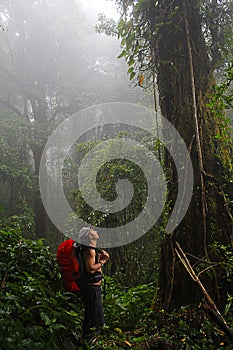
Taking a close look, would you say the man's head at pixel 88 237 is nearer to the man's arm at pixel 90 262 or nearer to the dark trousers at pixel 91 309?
the man's arm at pixel 90 262

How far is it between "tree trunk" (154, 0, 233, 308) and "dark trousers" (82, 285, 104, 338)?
66 centimetres

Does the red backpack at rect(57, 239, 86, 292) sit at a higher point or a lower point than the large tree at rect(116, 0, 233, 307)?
lower

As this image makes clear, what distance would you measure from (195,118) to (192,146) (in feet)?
0.70

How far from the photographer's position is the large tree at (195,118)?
7.73 feet

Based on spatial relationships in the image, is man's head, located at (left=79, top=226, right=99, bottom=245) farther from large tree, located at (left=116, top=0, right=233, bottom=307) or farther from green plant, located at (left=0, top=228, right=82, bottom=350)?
large tree, located at (left=116, top=0, right=233, bottom=307)

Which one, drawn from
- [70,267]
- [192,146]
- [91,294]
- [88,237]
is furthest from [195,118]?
[91,294]

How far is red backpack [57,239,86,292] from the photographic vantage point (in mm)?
2688

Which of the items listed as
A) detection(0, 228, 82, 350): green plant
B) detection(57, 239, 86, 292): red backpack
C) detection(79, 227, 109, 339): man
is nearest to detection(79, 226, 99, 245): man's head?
detection(79, 227, 109, 339): man

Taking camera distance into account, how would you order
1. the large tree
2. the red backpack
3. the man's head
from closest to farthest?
the large tree
the red backpack
the man's head

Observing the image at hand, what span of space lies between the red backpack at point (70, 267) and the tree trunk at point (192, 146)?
70 cm

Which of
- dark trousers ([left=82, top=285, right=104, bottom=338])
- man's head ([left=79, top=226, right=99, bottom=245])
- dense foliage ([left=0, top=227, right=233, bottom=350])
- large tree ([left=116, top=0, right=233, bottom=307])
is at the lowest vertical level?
dark trousers ([left=82, top=285, right=104, bottom=338])

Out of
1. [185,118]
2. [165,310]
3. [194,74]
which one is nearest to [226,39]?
[194,74]

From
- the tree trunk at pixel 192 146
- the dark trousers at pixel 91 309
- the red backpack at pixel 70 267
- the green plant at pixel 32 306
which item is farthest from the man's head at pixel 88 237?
the tree trunk at pixel 192 146

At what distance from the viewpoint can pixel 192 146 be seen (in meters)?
2.59
